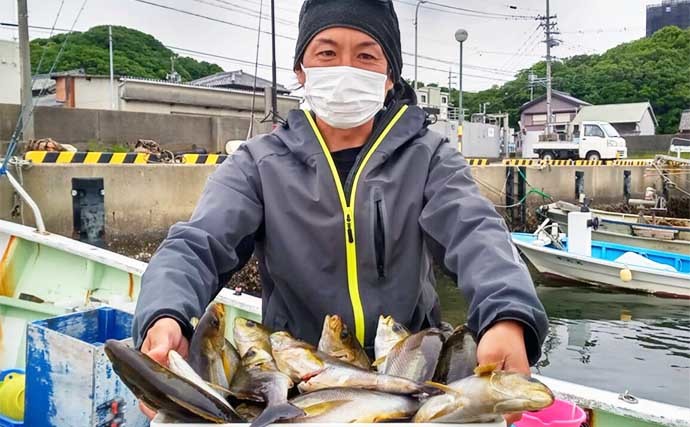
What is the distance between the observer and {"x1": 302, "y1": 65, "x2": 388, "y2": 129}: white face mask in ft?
6.83

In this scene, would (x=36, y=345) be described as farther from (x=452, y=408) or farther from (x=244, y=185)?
(x=452, y=408)

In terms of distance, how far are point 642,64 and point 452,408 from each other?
267 ft

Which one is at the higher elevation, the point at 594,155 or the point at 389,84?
the point at 594,155

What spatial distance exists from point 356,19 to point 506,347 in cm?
114

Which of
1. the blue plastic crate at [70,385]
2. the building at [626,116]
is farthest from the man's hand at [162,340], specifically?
the building at [626,116]

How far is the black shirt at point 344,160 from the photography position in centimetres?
197

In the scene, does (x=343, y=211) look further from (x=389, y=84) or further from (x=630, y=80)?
(x=630, y=80)

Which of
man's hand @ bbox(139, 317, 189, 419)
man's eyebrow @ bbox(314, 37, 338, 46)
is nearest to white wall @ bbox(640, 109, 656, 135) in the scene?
man's eyebrow @ bbox(314, 37, 338, 46)

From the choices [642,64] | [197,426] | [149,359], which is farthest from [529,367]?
[642,64]

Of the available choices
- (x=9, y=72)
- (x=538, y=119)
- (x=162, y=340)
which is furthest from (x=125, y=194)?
(x=538, y=119)

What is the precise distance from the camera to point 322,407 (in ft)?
4.83

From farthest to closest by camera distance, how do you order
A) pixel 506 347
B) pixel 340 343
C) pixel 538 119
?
pixel 538 119, pixel 340 343, pixel 506 347

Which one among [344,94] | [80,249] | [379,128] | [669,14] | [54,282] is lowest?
[54,282]

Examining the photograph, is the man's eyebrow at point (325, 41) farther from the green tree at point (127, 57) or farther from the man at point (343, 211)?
the green tree at point (127, 57)
